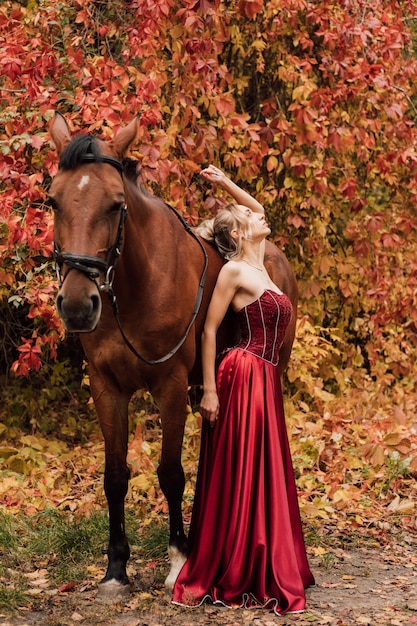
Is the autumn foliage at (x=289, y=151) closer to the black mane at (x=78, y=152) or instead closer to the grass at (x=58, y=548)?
the grass at (x=58, y=548)

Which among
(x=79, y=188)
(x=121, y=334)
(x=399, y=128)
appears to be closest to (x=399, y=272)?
(x=399, y=128)

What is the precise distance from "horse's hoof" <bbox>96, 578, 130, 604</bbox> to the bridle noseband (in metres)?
1.51

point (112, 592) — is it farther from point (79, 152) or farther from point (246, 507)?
point (79, 152)

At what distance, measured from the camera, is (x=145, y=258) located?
3.72m

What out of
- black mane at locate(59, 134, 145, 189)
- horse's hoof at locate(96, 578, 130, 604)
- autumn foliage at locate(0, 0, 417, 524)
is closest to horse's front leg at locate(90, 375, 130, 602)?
horse's hoof at locate(96, 578, 130, 604)

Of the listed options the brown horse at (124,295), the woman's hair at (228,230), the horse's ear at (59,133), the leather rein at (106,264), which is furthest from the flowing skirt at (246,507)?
the horse's ear at (59,133)

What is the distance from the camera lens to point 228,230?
421cm

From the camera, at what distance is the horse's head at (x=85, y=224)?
306 cm

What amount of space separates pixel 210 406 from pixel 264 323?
483 mm

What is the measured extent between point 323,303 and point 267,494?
4426mm

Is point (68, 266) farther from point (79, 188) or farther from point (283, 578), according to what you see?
point (283, 578)

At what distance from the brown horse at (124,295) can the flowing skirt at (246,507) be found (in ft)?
0.56

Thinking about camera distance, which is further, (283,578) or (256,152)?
(256,152)

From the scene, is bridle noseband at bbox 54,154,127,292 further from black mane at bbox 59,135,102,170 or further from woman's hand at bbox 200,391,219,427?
woman's hand at bbox 200,391,219,427
